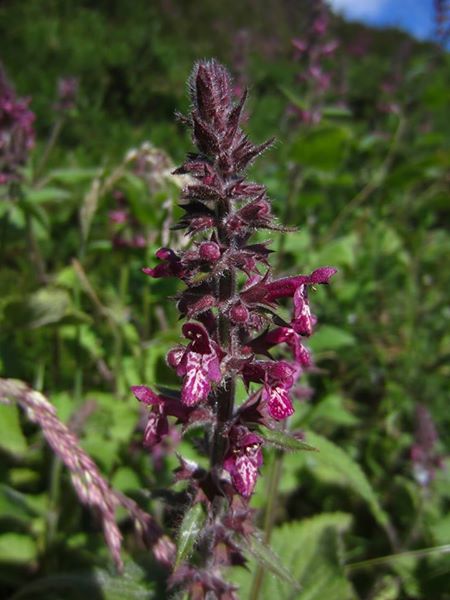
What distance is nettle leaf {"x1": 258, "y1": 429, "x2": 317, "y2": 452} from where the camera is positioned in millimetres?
1475

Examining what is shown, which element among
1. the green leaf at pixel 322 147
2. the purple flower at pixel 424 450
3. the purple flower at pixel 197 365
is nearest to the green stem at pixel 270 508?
the purple flower at pixel 197 365

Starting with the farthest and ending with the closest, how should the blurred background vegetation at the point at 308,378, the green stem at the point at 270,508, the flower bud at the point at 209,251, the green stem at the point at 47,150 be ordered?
the green stem at the point at 47,150, the blurred background vegetation at the point at 308,378, the green stem at the point at 270,508, the flower bud at the point at 209,251

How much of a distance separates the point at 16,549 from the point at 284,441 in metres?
1.77

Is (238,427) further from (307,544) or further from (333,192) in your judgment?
(333,192)

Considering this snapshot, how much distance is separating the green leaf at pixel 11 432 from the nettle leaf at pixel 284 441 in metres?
1.34

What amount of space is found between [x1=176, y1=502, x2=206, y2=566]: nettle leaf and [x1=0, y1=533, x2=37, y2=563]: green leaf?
148 cm

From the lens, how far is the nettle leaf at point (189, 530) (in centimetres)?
144

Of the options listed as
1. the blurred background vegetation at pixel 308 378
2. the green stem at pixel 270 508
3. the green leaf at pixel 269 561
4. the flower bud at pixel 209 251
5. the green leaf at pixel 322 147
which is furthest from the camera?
the green leaf at pixel 322 147

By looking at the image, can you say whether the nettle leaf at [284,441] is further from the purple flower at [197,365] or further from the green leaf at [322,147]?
the green leaf at [322,147]

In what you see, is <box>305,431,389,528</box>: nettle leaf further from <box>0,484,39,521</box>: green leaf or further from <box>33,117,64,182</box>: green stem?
<box>33,117,64,182</box>: green stem

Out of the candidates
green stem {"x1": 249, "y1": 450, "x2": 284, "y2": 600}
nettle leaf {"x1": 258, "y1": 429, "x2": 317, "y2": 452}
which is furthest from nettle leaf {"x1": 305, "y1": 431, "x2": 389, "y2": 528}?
nettle leaf {"x1": 258, "y1": 429, "x2": 317, "y2": 452}

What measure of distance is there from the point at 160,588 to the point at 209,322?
0.99 meters

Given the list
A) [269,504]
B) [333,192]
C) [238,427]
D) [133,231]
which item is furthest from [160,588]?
[333,192]

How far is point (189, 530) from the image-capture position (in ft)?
4.92
